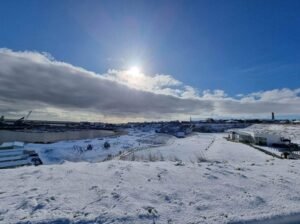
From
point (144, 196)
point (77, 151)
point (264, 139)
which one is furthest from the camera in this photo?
point (77, 151)

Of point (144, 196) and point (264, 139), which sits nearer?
point (144, 196)

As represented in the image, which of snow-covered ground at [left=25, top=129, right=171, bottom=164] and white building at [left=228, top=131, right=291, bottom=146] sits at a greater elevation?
white building at [left=228, top=131, right=291, bottom=146]

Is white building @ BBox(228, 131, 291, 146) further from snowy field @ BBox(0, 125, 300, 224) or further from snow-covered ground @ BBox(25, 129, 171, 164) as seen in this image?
snowy field @ BBox(0, 125, 300, 224)

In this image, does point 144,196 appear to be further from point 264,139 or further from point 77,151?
point 264,139

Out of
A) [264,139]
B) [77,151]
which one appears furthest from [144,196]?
[264,139]

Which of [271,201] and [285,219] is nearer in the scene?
[285,219]

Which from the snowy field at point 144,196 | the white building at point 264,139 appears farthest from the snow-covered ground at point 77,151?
the white building at point 264,139

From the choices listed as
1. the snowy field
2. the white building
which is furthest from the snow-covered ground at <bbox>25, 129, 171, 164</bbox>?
the white building

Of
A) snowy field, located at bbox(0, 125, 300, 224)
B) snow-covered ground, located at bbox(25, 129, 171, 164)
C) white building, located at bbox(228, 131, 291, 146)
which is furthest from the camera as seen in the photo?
white building, located at bbox(228, 131, 291, 146)

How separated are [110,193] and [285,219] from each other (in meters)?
3.35

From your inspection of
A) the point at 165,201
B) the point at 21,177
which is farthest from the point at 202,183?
the point at 21,177

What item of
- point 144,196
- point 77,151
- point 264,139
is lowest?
point 77,151

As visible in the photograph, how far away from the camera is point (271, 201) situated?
17.4 ft

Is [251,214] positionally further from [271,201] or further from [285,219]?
[271,201]
